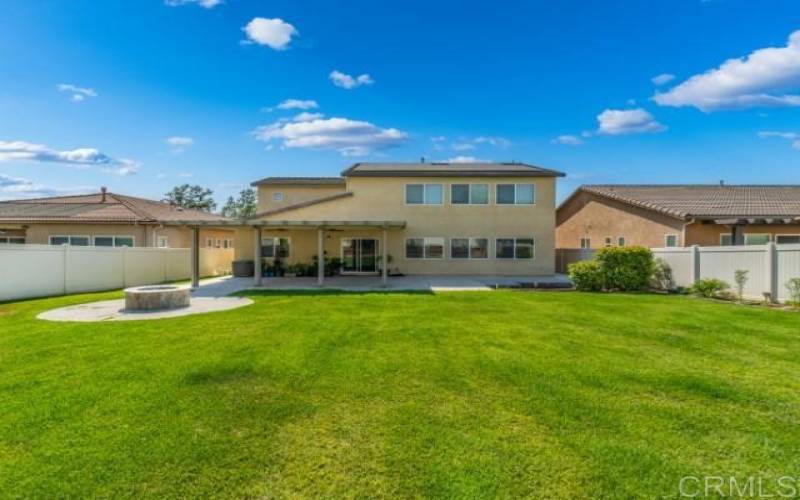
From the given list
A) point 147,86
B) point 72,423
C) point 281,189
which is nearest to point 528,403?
point 72,423

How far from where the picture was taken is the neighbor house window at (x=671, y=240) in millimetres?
17575

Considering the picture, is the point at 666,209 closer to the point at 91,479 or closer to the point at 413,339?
the point at 413,339

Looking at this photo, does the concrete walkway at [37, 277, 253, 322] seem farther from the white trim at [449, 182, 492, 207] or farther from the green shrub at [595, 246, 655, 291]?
the green shrub at [595, 246, 655, 291]

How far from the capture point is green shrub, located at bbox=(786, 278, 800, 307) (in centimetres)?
996

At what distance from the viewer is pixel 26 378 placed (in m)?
5.16

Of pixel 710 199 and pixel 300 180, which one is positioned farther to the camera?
pixel 300 180

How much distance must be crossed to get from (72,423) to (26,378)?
2.09m

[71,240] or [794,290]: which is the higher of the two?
[71,240]

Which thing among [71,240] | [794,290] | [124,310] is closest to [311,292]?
[124,310]

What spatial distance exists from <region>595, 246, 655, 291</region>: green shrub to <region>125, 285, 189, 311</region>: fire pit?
13.8m

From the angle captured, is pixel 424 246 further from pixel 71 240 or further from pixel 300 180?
pixel 71 240

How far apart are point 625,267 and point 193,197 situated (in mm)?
60681

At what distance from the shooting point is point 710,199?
19453 millimetres

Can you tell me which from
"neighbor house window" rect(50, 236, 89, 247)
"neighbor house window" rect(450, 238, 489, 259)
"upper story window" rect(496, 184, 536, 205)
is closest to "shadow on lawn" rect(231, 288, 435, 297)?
"neighbor house window" rect(450, 238, 489, 259)
